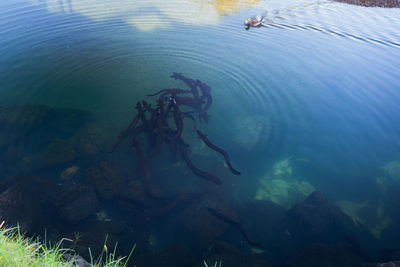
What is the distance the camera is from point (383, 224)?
198 inches

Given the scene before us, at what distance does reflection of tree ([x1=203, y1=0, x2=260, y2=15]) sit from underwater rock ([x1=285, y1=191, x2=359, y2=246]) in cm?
1355

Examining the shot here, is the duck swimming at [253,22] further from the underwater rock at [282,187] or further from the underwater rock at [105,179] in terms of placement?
the underwater rock at [105,179]

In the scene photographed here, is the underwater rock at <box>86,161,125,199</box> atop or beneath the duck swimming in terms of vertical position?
beneath

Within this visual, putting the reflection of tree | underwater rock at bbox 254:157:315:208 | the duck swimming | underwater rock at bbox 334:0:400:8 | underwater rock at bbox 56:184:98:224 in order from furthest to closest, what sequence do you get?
underwater rock at bbox 334:0:400:8
the reflection of tree
the duck swimming
underwater rock at bbox 254:157:315:208
underwater rock at bbox 56:184:98:224

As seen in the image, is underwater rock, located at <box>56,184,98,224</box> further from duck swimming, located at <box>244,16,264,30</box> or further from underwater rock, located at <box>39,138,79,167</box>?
duck swimming, located at <box>244,16,264,30</box>

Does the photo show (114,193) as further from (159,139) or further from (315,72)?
(315,72)

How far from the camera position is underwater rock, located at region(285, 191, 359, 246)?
471 cm

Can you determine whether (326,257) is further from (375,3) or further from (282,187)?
(375,3)

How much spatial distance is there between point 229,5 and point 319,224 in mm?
15768

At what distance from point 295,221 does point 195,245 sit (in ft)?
7.45

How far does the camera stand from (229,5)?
15.8m

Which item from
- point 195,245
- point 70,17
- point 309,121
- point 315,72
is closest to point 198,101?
point 309,121

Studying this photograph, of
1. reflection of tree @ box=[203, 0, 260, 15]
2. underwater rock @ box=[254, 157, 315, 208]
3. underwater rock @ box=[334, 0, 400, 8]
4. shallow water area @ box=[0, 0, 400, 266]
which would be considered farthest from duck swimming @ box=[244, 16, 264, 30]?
underwater rock @ box=[254, 157, 315, 208]

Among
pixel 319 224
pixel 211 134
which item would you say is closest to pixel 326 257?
pixel 319 224
